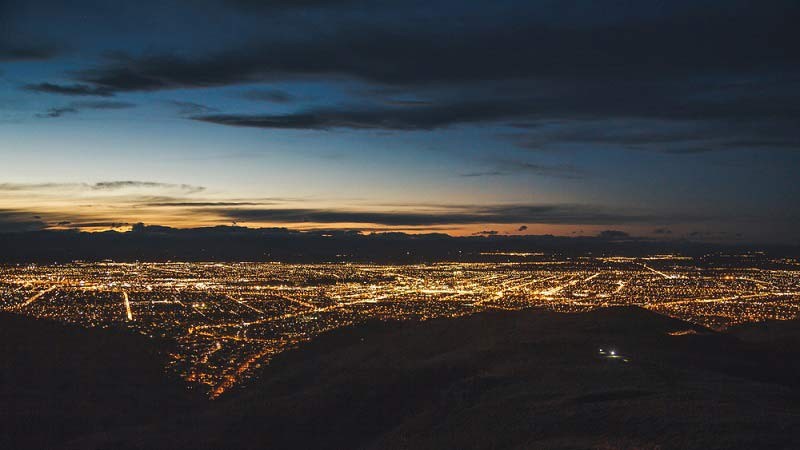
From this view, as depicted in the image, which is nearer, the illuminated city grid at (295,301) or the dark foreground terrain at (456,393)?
the dark foreground terrain at (456,393)

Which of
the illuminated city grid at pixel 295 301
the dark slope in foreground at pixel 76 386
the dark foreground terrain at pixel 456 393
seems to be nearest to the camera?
the dark foreground terrain at pixel 456 393

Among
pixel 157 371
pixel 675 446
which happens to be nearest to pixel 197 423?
pixel 157 371

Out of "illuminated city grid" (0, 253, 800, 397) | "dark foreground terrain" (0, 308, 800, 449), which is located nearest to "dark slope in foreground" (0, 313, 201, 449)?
"dark foreground terrain" (0, 308, 800, 449)

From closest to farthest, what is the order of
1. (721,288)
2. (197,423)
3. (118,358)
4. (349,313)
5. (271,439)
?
(271,439), (197,423), (118,358), (349,313), (721,288)

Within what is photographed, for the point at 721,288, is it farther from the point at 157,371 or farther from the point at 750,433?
the point at 750,433

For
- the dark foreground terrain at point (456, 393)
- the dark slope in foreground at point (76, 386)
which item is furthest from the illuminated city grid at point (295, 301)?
the dark foreground terrain at point (456, 393)

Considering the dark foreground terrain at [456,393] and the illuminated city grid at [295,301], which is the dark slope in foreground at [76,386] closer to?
the dark foreground terrain at [456,393]
